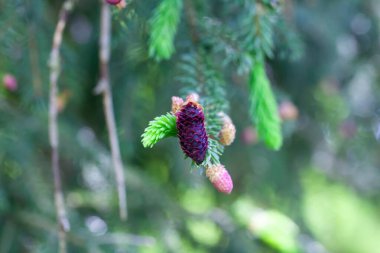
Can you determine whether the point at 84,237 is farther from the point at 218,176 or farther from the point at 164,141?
the point at 218,176

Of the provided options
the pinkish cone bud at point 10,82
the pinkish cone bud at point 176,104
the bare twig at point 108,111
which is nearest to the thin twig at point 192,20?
the bare twig at point 108,111

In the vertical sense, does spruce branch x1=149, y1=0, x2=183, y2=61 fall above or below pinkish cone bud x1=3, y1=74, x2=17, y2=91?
below

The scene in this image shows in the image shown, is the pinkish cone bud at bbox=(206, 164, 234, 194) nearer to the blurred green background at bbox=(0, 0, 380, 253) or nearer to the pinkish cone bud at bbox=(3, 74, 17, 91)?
the blurred green background at bbox=(0, 0, 380, 253)

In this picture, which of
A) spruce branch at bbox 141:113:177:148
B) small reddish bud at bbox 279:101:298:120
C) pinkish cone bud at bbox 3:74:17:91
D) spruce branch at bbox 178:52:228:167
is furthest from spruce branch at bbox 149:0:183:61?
small reddish bud at bbox 279:101:298:120

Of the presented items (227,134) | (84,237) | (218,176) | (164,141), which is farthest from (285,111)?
(218,176)

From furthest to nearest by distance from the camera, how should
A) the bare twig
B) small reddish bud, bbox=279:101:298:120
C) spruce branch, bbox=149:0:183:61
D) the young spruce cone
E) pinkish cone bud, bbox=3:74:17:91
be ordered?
small reddish bud, bbox=279:101:298:120 < pinkish cone bud, bbox=3:74:17:91 < the bare twig < spruce branch, bbox=149:0:183:61 < the young spruce cone

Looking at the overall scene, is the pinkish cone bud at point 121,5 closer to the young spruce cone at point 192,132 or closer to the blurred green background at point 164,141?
the blurred green background at point 164,141
